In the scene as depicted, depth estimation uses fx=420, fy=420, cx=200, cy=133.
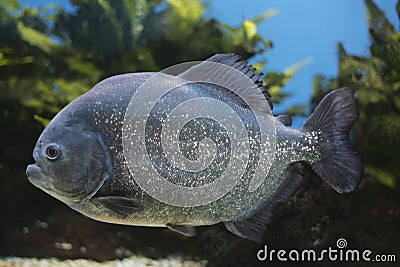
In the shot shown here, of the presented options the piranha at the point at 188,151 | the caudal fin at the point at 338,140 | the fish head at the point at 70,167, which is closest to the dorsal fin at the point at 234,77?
the piranha at the point at 188,151

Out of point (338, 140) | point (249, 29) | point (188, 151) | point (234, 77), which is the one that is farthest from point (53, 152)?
point (249, 29)

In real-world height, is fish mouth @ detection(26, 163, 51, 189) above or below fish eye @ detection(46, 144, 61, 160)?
below

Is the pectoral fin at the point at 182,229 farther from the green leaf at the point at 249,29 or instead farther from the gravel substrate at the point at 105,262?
the green leaf at the point at 249,29

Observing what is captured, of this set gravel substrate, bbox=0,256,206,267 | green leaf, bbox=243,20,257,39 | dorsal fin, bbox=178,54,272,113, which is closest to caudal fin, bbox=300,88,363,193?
dorsal fin, bbox=178,54,272,113

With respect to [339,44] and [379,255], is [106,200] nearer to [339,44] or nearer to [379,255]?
[379,255]

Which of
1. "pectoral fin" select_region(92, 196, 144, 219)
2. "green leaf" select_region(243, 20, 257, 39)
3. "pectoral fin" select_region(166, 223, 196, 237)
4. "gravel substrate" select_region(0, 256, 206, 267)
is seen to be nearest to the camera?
"pectoral fin" select_region(92, 196, 144, 219)

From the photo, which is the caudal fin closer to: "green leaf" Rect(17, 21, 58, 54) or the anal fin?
the anal fin

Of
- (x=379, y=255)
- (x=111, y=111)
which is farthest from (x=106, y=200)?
(x=379, y=255)
